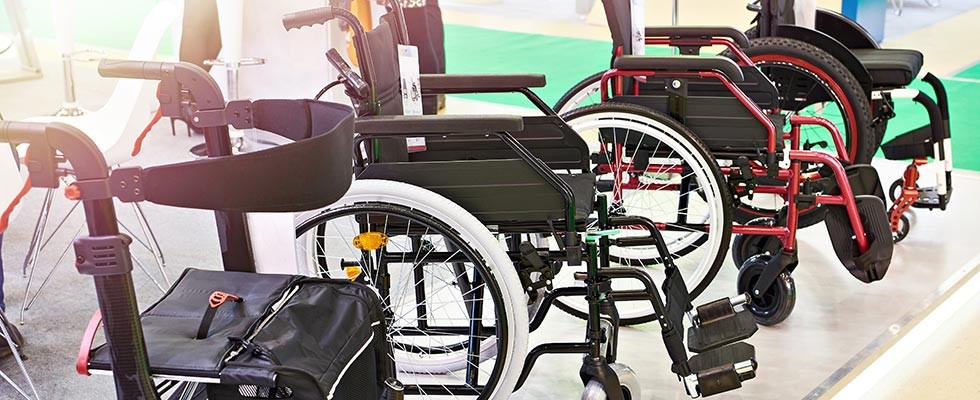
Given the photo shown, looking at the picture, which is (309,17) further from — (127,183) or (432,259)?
(127,183)

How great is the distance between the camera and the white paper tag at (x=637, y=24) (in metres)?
2.98

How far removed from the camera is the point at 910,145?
348 cm

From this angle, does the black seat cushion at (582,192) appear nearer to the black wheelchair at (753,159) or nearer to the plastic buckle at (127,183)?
the black wheelchair at (753,159)

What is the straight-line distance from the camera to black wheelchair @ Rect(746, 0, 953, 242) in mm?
3367

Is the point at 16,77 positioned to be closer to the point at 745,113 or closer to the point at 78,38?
the point at 78,38

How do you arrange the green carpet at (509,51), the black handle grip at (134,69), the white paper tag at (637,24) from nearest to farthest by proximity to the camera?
the black handle grip at (134,69) → the white paper tag at (637,24) → the green carpet at (509,51)

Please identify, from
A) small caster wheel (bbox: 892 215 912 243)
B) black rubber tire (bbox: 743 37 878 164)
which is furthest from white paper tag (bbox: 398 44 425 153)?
small caster wheel (bbox: 892 215 912 243)

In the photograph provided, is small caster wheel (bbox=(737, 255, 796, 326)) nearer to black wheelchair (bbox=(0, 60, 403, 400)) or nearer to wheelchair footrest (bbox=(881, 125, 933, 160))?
wheelchair footrest (bbox=(881, 125, 933, 160))

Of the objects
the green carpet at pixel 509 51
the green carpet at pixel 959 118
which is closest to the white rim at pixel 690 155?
the green carpet at pixel 959 118

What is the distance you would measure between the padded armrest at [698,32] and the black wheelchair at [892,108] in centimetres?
21

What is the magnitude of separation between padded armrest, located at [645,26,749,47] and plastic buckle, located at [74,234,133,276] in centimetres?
217

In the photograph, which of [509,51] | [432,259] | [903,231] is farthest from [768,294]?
[509,51]

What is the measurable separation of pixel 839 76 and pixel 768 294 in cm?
80

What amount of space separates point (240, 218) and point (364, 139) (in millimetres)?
463
